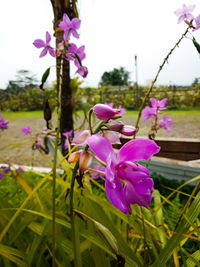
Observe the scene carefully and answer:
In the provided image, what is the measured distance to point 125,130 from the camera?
324mm

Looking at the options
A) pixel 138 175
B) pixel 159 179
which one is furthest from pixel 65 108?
pixel 138 175

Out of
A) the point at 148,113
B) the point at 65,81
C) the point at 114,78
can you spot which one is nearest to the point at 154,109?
the point at 148,113

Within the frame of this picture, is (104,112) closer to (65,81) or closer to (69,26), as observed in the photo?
(69,26)

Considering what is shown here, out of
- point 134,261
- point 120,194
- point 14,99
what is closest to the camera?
point 120,194

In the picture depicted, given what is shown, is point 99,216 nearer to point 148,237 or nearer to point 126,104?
point 148,237

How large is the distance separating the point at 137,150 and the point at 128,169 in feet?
0.09

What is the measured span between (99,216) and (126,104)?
11510mm

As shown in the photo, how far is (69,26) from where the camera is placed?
1.90ft

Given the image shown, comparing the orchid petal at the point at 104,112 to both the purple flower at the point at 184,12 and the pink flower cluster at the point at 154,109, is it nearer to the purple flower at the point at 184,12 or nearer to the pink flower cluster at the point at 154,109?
the purple flower at the point at 184,12

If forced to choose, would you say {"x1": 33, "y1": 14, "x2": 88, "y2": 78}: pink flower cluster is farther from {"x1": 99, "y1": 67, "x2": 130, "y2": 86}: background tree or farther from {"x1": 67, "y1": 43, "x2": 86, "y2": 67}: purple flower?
{"x1": 99, "y1": 67, "x2": 130, "y2": 86}: background tree

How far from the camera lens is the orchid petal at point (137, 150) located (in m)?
0.28

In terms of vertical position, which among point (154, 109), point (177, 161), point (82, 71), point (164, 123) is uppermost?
point (82, 71)

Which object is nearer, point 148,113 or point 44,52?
point 44,52

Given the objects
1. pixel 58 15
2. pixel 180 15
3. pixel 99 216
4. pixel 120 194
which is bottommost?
pixel 99 216
